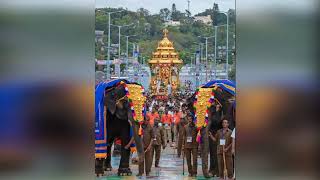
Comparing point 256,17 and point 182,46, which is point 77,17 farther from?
point 182,46

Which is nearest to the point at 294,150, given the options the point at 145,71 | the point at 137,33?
the point at 137,33

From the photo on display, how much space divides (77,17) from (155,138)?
15.9 feet

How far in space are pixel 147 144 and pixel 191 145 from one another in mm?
617

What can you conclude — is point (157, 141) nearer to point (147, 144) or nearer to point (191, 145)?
point (147, 144)

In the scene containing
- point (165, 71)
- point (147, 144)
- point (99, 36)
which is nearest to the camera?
point (99, 36)

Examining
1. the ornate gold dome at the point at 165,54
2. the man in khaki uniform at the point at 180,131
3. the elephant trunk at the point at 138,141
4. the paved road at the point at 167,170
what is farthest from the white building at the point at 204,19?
the elephant trunk at the point at 138,141

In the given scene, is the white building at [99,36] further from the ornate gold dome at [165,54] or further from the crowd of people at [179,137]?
the crowd of people at [179,137]

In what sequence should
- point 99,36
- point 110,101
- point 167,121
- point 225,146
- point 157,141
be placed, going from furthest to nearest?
point 110,101 < point 157,141 < point 167,121 < point 225,146 < point 99,36

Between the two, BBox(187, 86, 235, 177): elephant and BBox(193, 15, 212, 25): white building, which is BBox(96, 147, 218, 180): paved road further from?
BBox(193, 15, 212, 25): white building

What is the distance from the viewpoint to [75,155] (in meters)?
3.10

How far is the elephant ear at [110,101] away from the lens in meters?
8.23

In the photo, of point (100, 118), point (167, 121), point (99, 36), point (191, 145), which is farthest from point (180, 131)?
point (99, 36)

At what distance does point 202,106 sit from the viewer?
8.46 meters

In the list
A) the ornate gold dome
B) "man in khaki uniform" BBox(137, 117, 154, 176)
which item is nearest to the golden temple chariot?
the ornate gold dome
